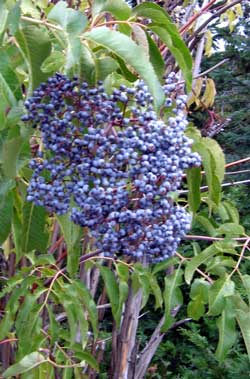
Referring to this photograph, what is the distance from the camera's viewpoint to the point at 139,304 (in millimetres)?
1518

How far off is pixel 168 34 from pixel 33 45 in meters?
0.22

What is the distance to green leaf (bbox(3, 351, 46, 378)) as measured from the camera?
1.30 metres

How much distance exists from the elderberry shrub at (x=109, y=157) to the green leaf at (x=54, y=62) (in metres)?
0.02

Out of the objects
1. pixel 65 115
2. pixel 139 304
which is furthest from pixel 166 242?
pixel 139 304

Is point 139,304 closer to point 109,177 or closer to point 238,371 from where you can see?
point 109,177

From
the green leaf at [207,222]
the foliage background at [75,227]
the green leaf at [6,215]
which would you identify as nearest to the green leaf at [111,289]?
the foliage background at [75,227]

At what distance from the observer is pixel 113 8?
0.95m

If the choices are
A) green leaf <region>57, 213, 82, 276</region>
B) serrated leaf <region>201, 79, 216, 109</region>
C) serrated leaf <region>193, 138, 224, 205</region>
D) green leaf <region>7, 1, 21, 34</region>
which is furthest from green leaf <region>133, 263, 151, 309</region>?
serrated leaf <region>201, 79, 216, 109</region>

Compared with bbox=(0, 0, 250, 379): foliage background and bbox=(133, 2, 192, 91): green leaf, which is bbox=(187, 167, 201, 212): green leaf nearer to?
bbox=(0, 0, 250, 379): foliage background

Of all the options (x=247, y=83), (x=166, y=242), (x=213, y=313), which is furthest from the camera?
(x=247, y=83)

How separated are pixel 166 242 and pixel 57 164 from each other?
20cm

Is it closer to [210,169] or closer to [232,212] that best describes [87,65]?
[210,169]

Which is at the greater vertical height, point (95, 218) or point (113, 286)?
point (95, 218)

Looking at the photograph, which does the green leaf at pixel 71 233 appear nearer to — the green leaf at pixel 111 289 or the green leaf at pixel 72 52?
the green leaf at pixel 111 289
